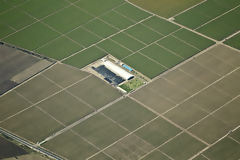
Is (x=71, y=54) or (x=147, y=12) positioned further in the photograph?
(x=147, y=12)

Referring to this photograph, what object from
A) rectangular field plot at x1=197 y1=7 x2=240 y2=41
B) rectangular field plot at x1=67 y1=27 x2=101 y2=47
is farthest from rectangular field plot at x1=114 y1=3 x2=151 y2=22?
rectangular field plot at x1=197 y1=7 x2=240 y2=41

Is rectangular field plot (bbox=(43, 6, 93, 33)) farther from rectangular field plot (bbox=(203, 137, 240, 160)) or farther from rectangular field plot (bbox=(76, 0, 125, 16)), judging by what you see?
rectangular field plot (bbox=(203, 137, 240, 160))

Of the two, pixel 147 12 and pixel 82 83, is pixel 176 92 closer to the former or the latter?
pixel 82 83

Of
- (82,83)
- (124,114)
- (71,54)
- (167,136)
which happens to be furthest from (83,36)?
(167,136)

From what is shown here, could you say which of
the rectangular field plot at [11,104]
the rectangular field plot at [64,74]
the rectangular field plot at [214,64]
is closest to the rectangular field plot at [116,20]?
the rectangular field plot at [64,74]

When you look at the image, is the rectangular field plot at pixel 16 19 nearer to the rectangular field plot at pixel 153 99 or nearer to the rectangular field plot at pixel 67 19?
the rectangular field plot at pixel 67 19

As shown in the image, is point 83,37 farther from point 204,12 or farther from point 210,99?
point 210,99
